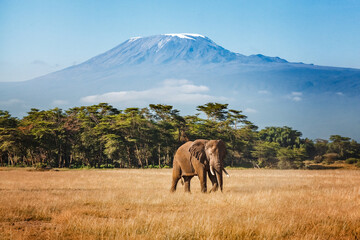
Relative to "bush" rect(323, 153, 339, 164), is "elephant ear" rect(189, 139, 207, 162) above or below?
above

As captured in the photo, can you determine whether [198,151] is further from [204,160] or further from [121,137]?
[121,137]

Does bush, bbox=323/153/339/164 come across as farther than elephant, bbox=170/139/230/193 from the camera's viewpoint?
Yes

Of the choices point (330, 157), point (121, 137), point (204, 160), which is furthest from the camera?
point (330, 157)

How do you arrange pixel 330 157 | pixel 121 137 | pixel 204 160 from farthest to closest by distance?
1. pixel 330 157
2. pixel 121 137
3. pixel 204 160

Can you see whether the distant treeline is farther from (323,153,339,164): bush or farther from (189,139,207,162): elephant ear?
(189,139,207,162): elephant ear

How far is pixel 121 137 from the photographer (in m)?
56.7

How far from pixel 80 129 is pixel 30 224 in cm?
5379

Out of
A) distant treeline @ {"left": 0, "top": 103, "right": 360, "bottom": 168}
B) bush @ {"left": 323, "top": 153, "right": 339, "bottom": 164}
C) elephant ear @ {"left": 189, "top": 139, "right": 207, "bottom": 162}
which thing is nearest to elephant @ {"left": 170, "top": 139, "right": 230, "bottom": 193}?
elephant ear @ {"left": 189, "top": 139, "right": 207, "bottom": 162}

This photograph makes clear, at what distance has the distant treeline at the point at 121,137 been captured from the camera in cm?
5431

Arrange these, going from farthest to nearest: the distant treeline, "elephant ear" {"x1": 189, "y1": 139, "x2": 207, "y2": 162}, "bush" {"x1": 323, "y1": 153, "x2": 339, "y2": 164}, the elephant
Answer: "bush" {"x1": 323, "y1": 153, "x2": 339, "y2": 164}, the distant treeline, "elephant ear" {"x1": 189, "y1": 139, "x2": 207, "y2": 162}, the elephant

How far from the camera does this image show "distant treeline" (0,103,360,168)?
178 feet

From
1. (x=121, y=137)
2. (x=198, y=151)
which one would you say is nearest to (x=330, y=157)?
(x=121, y=137)

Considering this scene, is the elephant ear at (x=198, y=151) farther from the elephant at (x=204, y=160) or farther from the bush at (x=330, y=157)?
the bush at (x=330, y=157)


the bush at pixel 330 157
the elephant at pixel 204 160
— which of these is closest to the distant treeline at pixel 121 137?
the bush at pixel 330 157
